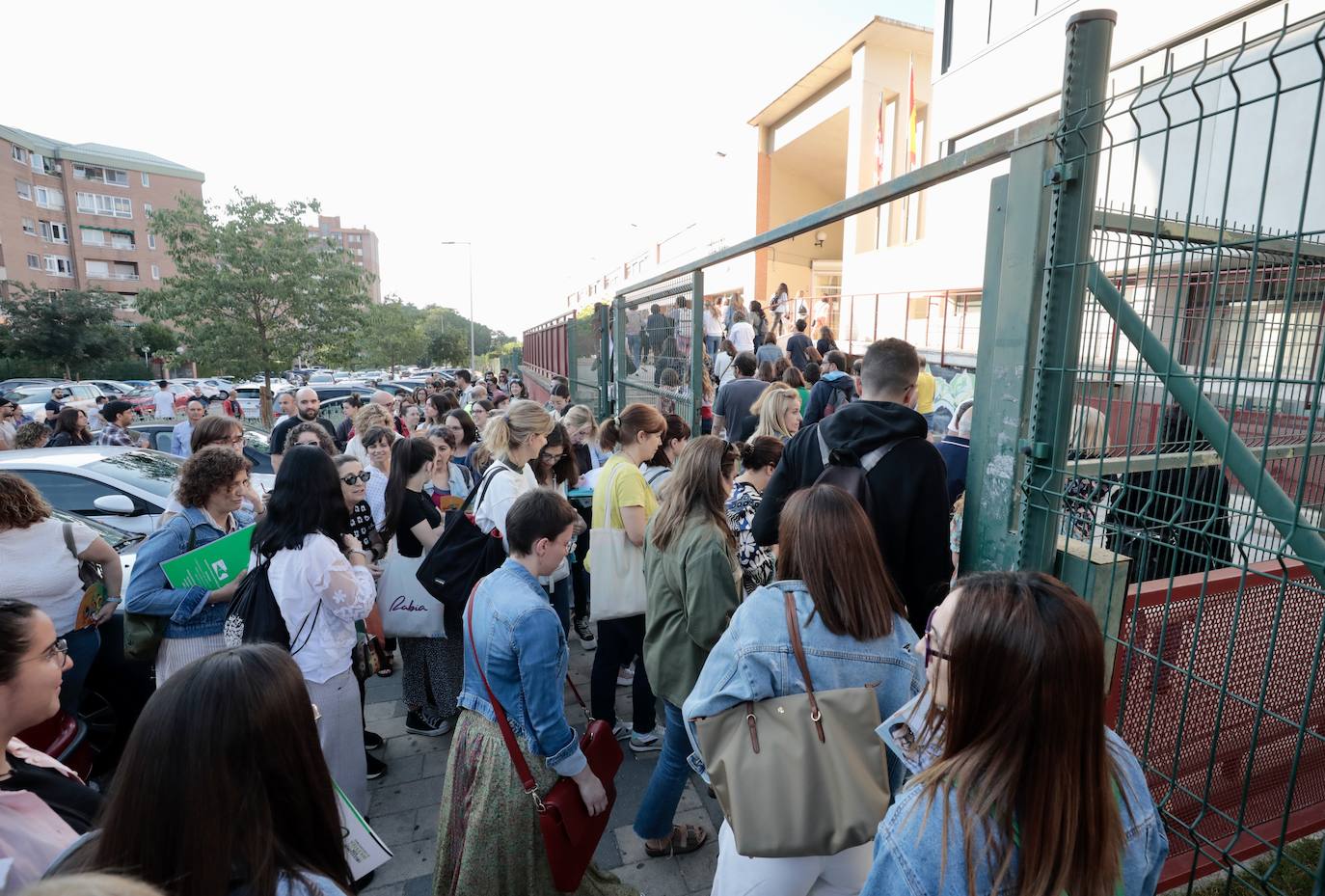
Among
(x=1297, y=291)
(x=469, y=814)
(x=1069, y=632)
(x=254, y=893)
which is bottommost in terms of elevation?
(x=469, y=814)

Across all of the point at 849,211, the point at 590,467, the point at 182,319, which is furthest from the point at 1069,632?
the point at 182,319

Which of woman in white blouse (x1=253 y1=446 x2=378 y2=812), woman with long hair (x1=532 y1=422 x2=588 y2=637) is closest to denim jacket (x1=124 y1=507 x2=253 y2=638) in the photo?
woman in white blouse (x1=253 y1=446 x2=378 y2=812)

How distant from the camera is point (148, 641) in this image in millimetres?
3178

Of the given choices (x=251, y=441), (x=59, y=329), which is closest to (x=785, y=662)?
(x=251, y=441)

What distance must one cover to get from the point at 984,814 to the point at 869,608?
0.88 meters

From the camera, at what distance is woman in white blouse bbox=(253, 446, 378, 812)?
3.03 m

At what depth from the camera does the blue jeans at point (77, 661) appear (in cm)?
338

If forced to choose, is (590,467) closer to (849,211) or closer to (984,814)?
(849,211)

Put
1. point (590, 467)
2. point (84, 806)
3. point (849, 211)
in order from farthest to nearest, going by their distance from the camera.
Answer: point (590, 467)
point (849, 211)
point (84, 806)

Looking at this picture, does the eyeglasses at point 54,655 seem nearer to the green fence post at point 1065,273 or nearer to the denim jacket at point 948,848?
the denim jacket at point 948,848

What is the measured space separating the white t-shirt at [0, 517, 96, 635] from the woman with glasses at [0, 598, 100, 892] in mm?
1717

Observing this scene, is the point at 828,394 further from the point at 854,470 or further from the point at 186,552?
the point at 186,552

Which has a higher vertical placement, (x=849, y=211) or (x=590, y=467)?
(x=849, y=211)

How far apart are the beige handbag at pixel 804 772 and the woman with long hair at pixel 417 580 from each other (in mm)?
2471
